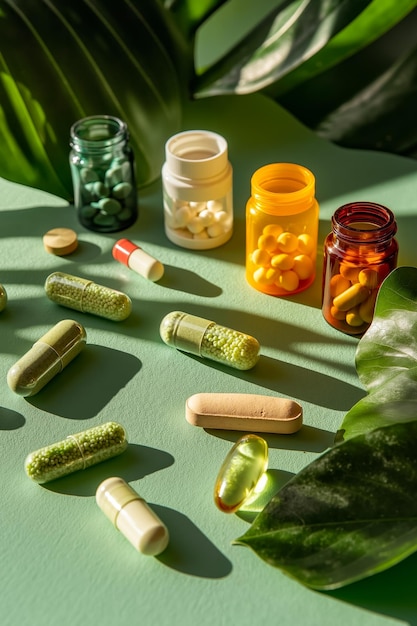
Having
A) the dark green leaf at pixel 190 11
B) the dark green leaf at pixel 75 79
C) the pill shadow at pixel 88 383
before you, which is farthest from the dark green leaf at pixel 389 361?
the dark green leaf at pixel 190 11

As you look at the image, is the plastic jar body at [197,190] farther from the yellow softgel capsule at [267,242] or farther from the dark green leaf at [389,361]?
the dark green leaf at [389,361]

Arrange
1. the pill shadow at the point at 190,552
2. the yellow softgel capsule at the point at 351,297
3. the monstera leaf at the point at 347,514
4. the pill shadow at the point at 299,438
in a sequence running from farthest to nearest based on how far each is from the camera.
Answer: the yellow softgel capsule at the point at 351,297
the pill shadow at the point at 299,438
the pill shadow at the point at 190,552
the monstera leaf at the point at 347,514

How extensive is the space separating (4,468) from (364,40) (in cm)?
93

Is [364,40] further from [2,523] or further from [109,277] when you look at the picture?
[2,523]

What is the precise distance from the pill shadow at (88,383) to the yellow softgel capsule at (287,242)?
25 centimetres

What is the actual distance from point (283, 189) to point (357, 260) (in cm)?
17

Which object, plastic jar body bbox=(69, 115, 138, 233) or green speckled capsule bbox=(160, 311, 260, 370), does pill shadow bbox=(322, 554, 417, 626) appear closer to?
green speckled capsule bbox=(160, 311, 260, 370)

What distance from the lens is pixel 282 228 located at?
50.4 inches

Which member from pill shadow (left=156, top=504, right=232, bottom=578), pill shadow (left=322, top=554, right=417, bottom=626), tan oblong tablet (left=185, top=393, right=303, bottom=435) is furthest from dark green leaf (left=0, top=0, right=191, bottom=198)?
pill shadow (left=322, top=554, right=417, bottom=626)

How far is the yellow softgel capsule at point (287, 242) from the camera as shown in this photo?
126 centimetres

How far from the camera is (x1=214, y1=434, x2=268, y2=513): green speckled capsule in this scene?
0.99m

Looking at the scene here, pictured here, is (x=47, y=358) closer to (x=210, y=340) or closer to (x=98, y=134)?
(x=210, y=340)

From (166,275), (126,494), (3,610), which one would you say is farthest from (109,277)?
(3,610)

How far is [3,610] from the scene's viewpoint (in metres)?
0.92
